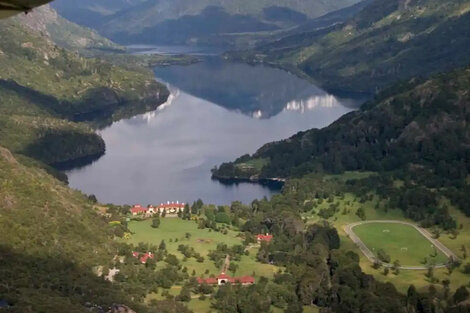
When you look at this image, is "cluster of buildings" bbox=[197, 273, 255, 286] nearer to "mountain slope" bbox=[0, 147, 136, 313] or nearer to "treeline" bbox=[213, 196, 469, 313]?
"treeline" bbox=[213, 196, 469, 313]

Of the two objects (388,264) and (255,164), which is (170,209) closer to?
(388,264)

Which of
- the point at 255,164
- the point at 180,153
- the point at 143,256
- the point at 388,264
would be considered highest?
the point at 180,153

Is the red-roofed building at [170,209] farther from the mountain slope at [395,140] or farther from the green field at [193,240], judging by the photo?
the mountain slope at [395,140]

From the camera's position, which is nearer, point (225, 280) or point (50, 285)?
point (50, 285)

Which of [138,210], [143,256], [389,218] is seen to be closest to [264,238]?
[143,256]

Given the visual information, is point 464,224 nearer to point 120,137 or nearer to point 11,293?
point 11,293

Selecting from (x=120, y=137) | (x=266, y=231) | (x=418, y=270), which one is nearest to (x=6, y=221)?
(x=266, y=231)

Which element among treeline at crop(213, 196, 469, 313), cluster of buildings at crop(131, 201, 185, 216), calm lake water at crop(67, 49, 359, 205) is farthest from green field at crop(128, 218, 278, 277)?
→ calm lake water at crop(67, 49, 359, 205)
